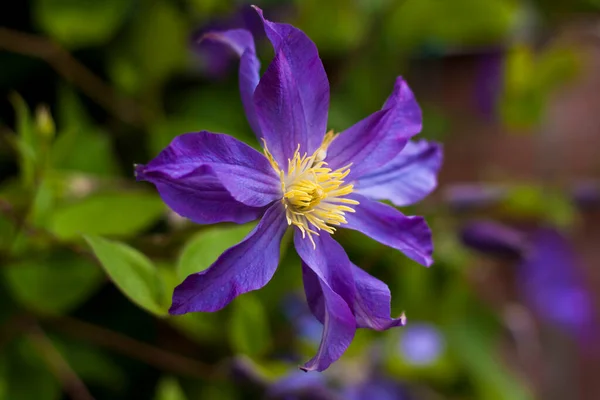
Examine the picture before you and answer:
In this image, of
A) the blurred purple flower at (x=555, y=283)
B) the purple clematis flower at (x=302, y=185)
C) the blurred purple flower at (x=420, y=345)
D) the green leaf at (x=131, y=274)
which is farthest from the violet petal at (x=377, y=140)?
the blurred purple flower at (x=555, y=283)

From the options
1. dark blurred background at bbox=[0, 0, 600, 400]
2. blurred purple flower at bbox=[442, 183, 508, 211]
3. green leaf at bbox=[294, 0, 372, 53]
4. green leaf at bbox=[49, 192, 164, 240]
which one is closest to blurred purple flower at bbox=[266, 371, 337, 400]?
dark blurred background at bbox=[0, 0, 600, 400]

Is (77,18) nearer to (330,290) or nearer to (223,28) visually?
(223,28)

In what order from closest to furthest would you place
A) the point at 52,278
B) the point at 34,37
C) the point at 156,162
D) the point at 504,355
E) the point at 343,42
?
the point at 156,162 → the point at 52,278 → the point at 34,37 → the point at 343,42 → the point at 504,355

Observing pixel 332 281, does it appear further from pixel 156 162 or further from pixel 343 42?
pixel 343 42

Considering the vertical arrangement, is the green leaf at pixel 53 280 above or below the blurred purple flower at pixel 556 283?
above

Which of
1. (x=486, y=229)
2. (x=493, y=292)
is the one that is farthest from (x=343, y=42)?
(x=493, y=292)

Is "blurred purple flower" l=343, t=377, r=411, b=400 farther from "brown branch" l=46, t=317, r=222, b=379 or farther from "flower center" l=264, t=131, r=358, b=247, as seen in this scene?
"flower center" l=264, t=131, r=358, b=247

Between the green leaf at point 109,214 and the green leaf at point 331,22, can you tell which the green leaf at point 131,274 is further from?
the green leaf at point 331,22
